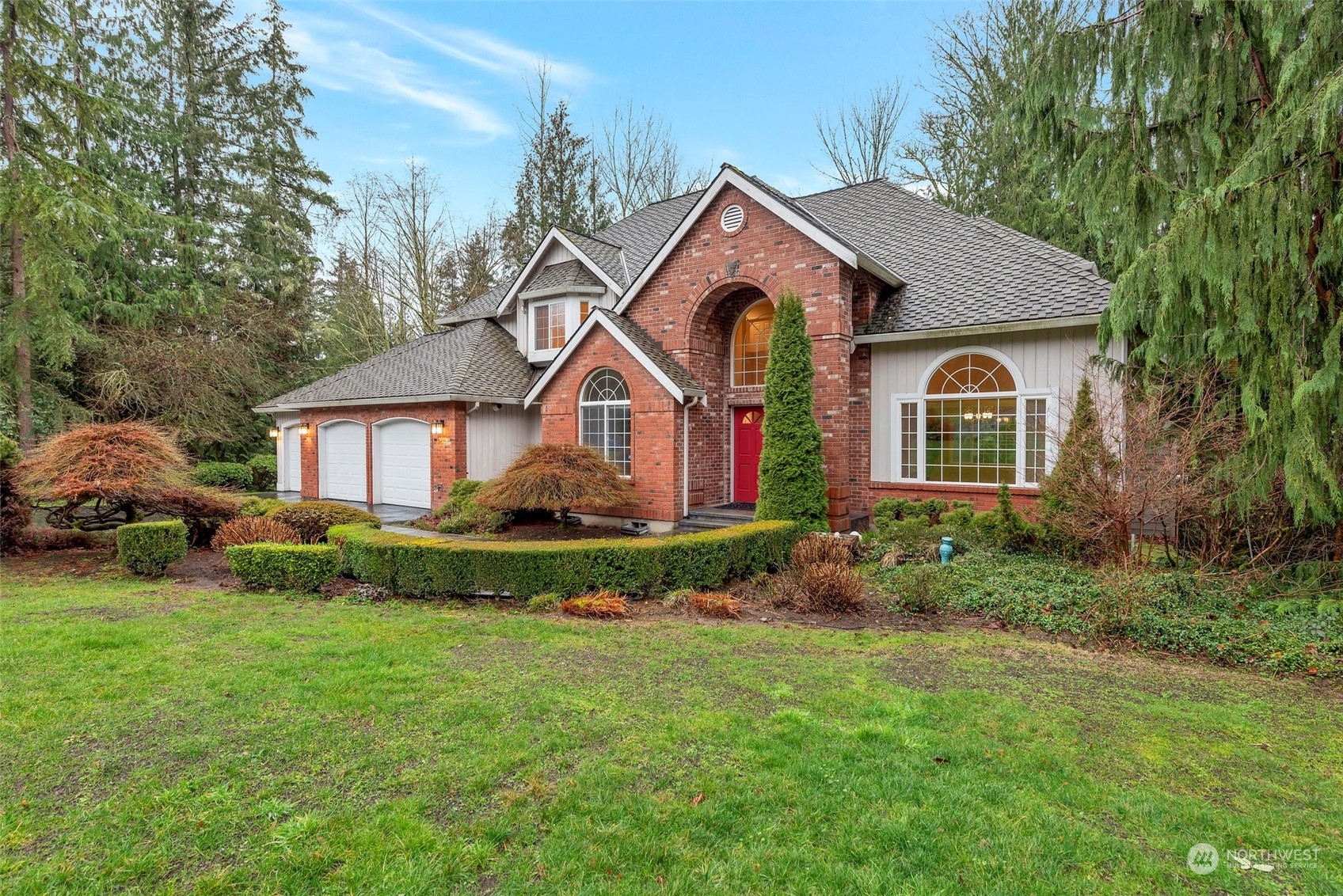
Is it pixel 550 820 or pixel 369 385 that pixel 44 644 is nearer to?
pixel 550 820

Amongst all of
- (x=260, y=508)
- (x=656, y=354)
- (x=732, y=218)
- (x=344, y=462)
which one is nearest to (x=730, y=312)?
(x=732, y=218)

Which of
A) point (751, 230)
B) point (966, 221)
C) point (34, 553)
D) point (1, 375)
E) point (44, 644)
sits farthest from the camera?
point (1, 375)

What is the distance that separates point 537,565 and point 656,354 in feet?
20.7

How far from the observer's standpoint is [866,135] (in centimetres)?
2186

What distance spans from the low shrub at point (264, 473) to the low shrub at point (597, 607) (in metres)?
18.4

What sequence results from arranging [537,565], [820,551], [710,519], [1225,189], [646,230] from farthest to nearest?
1. [646,230]
2. [710,519]
3. [820,551]
4. [537,565]
5. [1225,189]

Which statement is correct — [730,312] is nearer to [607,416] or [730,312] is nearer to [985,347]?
[607,416]

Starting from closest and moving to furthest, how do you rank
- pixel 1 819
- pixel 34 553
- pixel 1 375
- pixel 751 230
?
pixel 1 819 → pixel 34 553 → pixel 751 230 → pixel 1 375

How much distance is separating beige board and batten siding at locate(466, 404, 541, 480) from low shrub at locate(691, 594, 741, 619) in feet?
28.5

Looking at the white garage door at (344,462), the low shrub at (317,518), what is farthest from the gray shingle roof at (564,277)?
the low shrub at (317,518)

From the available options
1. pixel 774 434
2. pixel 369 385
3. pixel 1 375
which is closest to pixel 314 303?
pixel 1 375

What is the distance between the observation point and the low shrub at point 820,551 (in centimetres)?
818

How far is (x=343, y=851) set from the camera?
2.74 meters

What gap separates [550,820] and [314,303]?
27.8 meters
